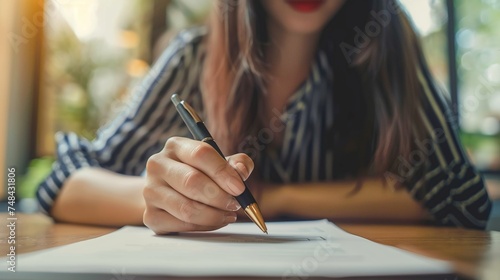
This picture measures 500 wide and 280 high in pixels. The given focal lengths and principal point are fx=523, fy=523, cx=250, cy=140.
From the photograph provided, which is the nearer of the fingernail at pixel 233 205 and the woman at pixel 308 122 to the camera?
the fingernail at pixel 233 205

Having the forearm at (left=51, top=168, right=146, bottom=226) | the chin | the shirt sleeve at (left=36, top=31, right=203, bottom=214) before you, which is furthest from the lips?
the forearm at (left=51, top=168, right=146, bottom=226)

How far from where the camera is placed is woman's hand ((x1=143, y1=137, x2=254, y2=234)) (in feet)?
1.15

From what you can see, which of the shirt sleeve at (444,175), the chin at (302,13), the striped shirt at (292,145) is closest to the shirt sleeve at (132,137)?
the striped shirt at (292,145)

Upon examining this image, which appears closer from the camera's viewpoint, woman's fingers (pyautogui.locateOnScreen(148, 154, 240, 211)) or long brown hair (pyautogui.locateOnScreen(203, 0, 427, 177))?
woman's fingers (pyautogui.locateOnScreen(148, 154, 240, 211))

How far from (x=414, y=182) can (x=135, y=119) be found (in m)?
0.30

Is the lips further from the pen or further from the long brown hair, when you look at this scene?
the pen

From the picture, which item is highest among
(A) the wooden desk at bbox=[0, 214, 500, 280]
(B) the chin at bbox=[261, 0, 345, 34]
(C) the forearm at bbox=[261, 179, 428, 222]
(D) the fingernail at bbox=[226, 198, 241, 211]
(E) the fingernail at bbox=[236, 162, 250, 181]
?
(B) the chin at bbox=[261, 0, 345, 34]

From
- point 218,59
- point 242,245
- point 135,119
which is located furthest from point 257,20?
point 242,245

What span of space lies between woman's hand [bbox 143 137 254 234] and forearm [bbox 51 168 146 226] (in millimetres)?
68

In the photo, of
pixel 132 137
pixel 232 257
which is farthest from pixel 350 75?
pixel 232 257

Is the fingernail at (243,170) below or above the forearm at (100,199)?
above

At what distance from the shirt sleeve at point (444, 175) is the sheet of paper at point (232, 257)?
18cm

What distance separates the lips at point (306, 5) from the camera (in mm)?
573

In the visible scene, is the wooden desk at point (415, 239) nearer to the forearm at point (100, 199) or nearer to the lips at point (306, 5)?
the forearm at point (100, 199)
